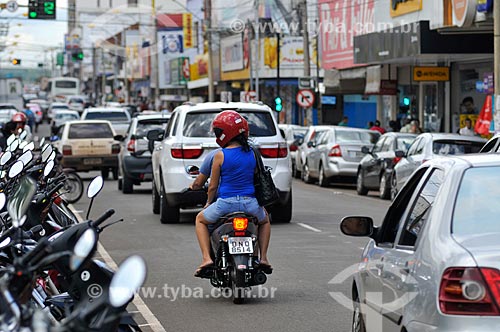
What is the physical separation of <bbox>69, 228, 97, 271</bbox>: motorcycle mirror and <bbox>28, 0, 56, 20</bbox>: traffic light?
125ft

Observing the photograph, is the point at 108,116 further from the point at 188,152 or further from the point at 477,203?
the point at 477,203

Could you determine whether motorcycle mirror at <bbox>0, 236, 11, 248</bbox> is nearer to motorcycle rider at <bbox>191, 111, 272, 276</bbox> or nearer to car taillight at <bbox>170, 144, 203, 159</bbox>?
motorcycle rider at <bbox>191, 111, 272, 276</bbox>

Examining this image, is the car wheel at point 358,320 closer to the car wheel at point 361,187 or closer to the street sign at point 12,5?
the car wheel at point 361,187

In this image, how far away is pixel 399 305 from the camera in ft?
18.9

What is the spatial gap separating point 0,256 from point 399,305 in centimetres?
244

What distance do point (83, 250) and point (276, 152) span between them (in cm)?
1319

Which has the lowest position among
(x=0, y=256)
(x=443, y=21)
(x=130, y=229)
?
(x=130, y=229)

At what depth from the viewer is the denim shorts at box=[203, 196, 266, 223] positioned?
10.5 m

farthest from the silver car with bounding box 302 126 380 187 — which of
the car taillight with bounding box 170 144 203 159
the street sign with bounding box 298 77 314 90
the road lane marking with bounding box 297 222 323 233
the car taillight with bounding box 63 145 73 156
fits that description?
the street sign with bounding box 298 77 314 90

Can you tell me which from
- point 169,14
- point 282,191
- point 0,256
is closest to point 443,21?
point 282,191

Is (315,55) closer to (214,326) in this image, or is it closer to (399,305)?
(214,326)

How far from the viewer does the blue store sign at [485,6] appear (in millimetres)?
24500

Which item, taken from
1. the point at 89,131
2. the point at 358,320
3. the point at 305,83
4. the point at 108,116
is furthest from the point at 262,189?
the point at 305,83

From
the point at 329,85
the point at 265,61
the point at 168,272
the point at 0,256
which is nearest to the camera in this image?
the point at 0,256
